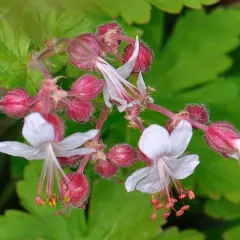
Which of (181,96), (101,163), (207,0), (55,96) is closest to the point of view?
(55,96)

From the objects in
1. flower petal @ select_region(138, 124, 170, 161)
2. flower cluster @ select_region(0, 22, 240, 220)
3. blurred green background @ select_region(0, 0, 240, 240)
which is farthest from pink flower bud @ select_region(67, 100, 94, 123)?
blurred green background @ select_region(0, 0, 240, 240)

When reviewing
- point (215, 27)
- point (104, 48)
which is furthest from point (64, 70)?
point (215, 27)

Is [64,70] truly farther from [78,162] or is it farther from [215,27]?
[215,27]

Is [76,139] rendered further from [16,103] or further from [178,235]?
[178,235]

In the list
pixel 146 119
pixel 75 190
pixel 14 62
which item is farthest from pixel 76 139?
pixel 146 119

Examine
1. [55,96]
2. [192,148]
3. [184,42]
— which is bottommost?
[192,148]

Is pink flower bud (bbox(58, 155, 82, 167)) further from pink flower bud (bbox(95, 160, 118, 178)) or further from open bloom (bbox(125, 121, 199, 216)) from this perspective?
open bloom (bbox(125, 121, 199, 216))

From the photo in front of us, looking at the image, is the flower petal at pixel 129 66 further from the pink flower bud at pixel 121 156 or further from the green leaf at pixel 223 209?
the green leaf at pixel 223 209
